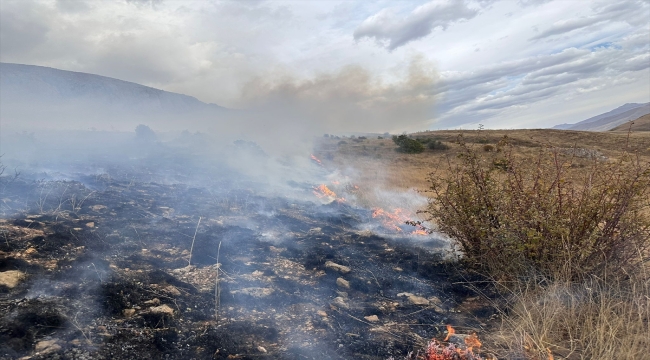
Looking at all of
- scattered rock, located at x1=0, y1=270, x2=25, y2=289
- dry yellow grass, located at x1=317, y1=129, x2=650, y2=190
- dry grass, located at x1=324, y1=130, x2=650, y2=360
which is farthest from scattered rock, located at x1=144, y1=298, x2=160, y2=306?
dry yellow grass, located at x1=317, y1=129, x2=650, y2=190

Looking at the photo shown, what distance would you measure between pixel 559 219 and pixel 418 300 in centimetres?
195

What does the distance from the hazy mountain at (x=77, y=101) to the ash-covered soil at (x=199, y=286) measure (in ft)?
125

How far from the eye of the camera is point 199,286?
4559 mm

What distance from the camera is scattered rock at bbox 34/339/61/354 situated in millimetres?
2816

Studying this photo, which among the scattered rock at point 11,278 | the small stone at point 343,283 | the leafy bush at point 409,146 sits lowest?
the small stone at point 343,283

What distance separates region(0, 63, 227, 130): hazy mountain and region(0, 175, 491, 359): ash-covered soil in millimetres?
38166

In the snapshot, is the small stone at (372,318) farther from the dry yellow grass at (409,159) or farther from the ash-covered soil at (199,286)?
the dry yellow grass at (409,159)

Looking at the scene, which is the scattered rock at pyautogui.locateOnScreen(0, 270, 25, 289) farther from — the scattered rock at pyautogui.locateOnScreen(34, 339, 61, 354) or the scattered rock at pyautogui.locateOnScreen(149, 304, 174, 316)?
the scattered rock at pyautogui.locateOnScreen(149, 304, 174, 316)

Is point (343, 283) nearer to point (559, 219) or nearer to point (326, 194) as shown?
point (559, 219)

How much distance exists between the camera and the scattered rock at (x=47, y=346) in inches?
111

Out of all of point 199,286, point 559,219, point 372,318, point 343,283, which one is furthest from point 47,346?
point 559,219

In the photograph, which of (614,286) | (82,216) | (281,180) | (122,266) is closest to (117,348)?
(122,266)

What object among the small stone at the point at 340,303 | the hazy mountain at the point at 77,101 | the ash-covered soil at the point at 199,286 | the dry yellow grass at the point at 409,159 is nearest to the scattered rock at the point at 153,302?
the ash-covered soil at the point at 199,286

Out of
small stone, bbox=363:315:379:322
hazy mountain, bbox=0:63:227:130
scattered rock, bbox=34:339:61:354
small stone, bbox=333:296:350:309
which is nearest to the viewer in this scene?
scattered rock, bbox=34:339:61:354
